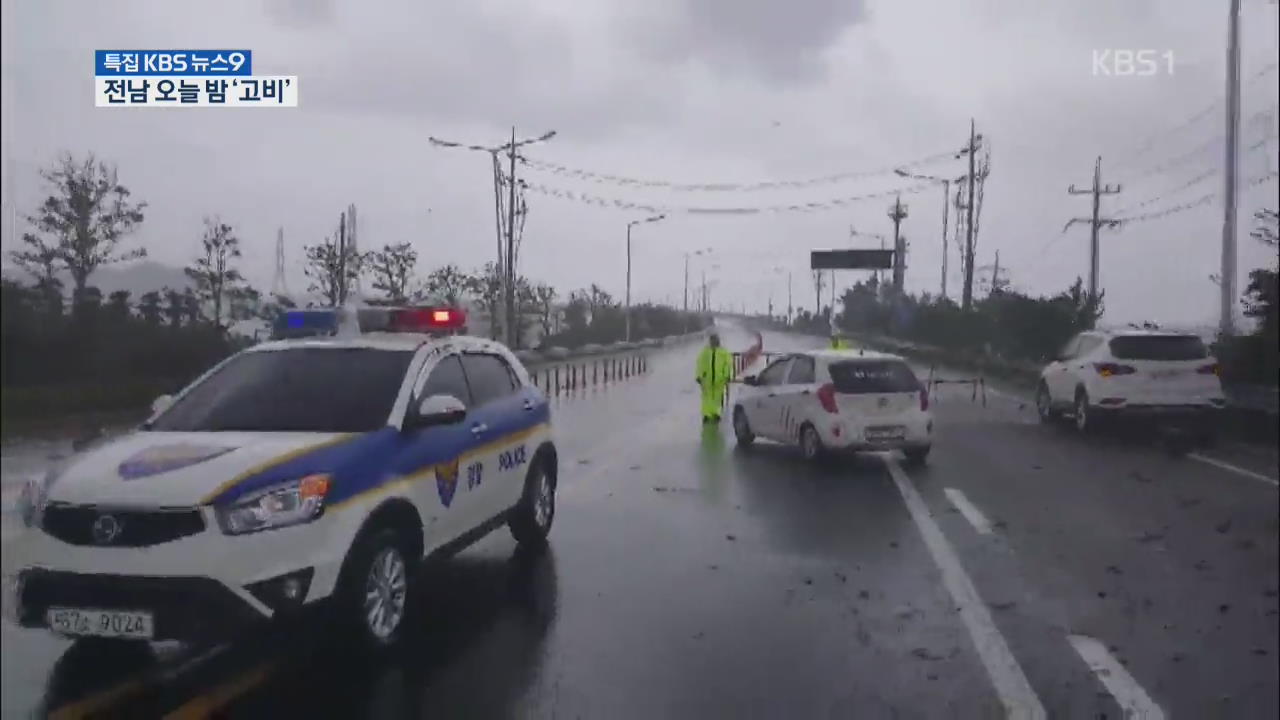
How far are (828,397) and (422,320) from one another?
692 centimetres

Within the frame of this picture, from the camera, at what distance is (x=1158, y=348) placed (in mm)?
16656

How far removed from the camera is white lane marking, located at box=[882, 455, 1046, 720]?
5070 millimetres

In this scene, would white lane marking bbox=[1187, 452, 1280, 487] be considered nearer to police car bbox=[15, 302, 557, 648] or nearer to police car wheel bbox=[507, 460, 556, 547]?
police car wheel bbox=[507, 460, 556, 547]

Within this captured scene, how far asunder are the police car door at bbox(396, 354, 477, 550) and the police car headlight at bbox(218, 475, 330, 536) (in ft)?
2.43

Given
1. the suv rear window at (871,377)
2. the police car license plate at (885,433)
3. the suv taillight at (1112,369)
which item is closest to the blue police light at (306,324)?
the suv rear window at (871,377)

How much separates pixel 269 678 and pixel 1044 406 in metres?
17.3

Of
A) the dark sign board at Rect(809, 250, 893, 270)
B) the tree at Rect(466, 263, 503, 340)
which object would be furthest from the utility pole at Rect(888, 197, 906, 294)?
the tree at Rect(466, 263, 503, 340)

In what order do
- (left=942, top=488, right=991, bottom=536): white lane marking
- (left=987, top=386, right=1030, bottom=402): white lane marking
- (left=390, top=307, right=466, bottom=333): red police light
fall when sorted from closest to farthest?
(left=390, top=307, right=466, bottom=333): red police light, (left=942, top=488, right=991, bottom=536): white lane marking, (left=987, top=386, right=1030, bottom=402): white lane marking

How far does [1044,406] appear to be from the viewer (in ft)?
65.6

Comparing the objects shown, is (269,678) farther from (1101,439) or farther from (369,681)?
(1101,439)

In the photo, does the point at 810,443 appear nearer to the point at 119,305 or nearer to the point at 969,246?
the point at 119,305

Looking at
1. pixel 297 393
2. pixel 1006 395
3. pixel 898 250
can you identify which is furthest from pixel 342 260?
pixel 898 250

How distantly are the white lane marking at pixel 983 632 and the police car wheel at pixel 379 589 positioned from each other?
9.91 ft

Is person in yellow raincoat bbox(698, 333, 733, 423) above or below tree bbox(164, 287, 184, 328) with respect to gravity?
below
